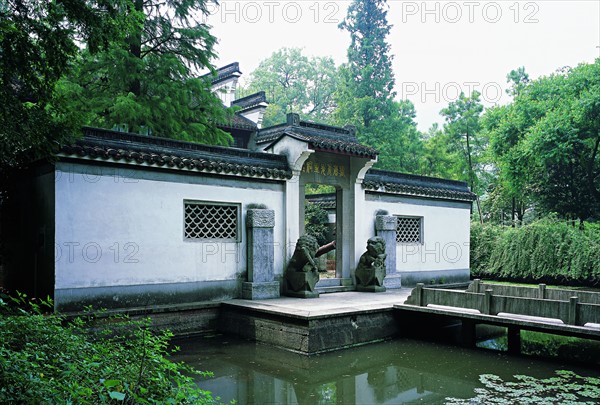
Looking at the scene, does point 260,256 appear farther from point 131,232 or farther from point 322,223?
point 322,223

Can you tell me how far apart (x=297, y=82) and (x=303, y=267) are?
2933cm

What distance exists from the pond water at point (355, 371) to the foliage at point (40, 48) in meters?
3.45

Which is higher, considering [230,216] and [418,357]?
[230,216]

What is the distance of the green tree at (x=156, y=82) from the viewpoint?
34.2ft

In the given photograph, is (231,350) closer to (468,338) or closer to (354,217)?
(468,338)

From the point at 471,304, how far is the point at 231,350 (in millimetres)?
3727

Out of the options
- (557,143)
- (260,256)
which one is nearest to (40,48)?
Answer: (260,256)

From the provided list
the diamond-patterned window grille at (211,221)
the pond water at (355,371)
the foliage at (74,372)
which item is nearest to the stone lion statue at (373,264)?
the pond water at (355,371)

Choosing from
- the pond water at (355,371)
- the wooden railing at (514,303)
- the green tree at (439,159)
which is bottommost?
the pond water at (355,371)

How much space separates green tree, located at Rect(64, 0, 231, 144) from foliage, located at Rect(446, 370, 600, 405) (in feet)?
25.9

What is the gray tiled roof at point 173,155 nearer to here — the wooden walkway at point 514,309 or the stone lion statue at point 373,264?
the stone lion statue at point 373,264

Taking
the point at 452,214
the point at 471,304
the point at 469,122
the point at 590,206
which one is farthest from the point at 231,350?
the point at 469,122

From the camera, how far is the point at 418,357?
24.0ft

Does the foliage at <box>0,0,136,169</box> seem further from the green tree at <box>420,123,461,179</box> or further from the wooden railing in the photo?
the green tree at <box>420,123,461,179</box>
